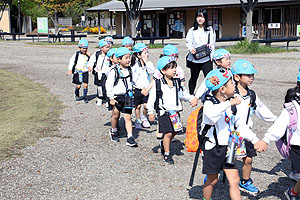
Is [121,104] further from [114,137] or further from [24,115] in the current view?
[24,115]

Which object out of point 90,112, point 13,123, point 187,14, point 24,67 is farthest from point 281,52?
point 187,14

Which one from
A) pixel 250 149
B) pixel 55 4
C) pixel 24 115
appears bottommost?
pixel 24 115

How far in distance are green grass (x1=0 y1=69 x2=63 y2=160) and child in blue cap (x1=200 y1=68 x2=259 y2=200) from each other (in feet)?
10.8

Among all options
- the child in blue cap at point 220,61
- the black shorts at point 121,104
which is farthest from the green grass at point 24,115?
the child in blue cap at point 220,61

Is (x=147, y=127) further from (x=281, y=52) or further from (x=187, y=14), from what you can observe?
(x=187, y=14)

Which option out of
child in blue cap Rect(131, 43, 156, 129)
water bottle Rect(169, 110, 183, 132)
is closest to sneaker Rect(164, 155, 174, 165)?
water bottle Rect(169, 110, 183, 132)

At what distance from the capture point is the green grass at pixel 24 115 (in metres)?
6.62

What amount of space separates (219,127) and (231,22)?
3515 cm

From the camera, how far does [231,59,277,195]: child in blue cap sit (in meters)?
4.34

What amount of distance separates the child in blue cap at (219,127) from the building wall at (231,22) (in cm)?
3468

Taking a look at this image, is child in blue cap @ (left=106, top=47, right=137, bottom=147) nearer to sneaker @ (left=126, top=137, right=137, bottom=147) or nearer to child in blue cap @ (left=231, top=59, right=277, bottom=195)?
sneaker @ (left=126, top=137, right=137, bottom=147)

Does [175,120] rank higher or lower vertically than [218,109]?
lower

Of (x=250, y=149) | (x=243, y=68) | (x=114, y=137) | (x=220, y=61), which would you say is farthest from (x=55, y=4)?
(x=250, y=149)

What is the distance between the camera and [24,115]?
847cm
